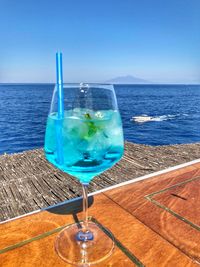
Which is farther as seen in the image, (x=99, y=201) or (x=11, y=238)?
(x=99, y=201)

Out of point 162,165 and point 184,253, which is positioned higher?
point 184,253

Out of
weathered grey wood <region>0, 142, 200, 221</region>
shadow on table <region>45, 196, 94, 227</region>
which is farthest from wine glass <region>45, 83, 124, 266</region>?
weathered grey wood <region>0, 142, 200, 221</region>

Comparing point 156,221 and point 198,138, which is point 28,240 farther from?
point 198,138

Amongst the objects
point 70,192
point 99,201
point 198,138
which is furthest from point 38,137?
point 99,201

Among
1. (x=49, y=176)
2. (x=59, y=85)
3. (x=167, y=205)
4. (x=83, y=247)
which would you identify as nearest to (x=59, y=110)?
(x=59, y=85)

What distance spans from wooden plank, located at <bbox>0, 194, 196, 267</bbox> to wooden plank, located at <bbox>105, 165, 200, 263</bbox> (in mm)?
38

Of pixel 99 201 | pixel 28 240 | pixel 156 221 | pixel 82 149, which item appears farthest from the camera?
pixel 99 201

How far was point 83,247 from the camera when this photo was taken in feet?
2.94

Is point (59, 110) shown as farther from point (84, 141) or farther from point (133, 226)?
point (133, 226)

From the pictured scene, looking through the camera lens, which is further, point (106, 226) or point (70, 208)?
point (70, 208)

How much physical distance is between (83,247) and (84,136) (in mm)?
414

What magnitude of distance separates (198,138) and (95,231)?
969 inches

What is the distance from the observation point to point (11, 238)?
3.10 ft

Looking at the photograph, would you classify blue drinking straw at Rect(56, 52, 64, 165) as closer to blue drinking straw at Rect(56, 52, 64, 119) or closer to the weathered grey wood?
blue drinking straw at Rect(56, 52, 64, 119)
